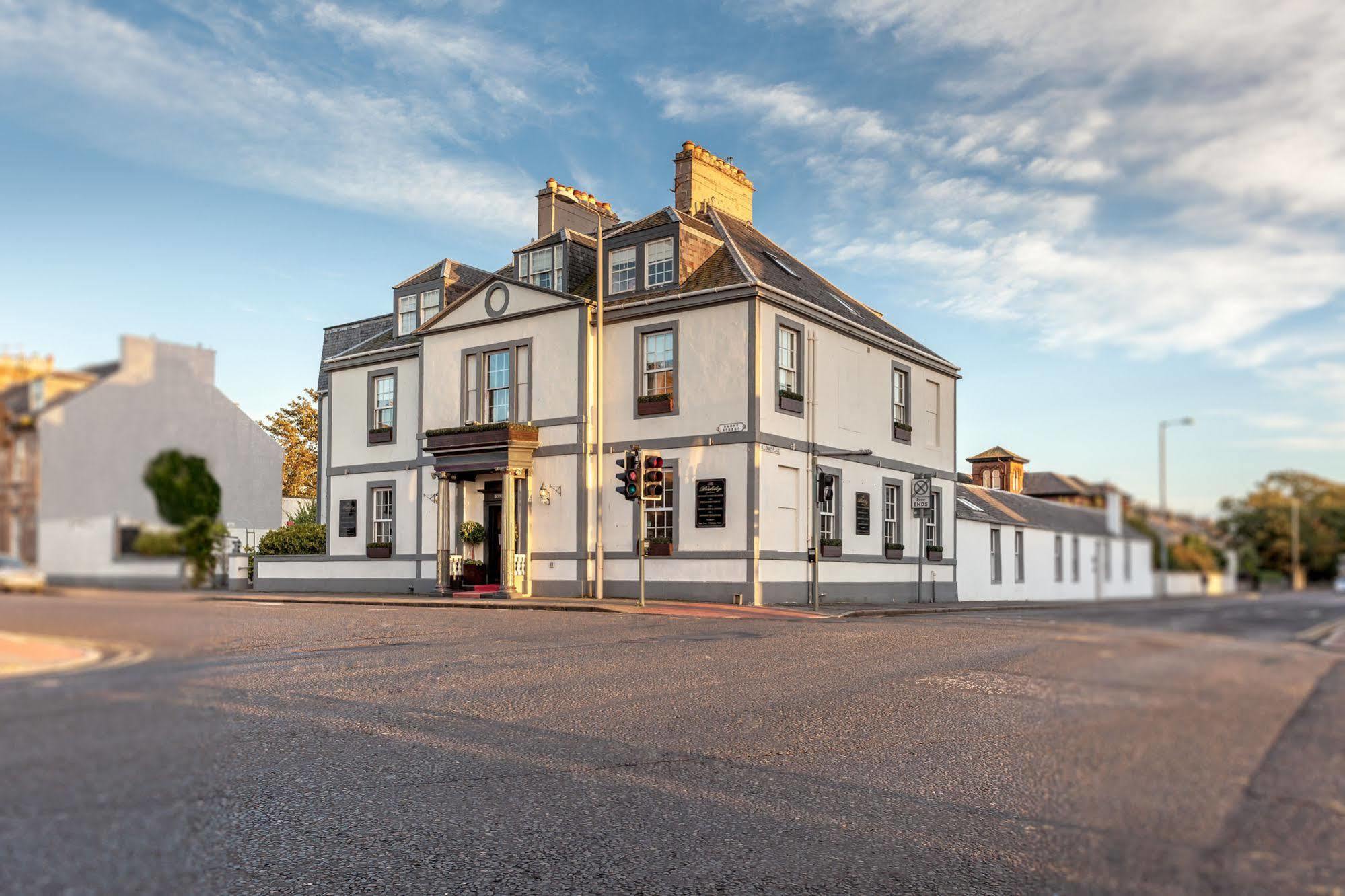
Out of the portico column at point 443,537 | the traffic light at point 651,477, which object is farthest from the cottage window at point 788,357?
the portico column at point 443,537

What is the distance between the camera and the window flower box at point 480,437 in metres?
25.5

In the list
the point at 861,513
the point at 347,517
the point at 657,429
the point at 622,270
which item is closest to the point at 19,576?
the point at 657,429

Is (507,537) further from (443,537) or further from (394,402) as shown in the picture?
(394,402)

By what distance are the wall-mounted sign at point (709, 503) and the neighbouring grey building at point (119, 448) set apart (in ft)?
72.8

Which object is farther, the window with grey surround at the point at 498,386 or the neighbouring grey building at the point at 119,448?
the window with grey surround at the point at 498,386

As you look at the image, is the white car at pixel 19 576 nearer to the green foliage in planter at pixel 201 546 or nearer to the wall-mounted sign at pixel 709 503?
the green foliage in planter at pixel 201 546

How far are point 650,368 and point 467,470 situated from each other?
220 inches

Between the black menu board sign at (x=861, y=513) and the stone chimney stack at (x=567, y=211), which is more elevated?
the stone chimney stack at (x=567, y=211)

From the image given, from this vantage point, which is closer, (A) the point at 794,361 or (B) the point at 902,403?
(A) the point at 794,361

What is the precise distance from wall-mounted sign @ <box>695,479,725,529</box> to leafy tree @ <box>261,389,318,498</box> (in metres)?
19.9

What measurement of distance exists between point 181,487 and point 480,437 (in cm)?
2493

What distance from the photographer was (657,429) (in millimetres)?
24688

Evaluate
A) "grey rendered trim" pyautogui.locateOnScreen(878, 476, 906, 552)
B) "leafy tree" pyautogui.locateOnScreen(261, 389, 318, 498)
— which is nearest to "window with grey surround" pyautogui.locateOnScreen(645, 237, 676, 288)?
"grey rendered trim" pyautogui.locateOnScreen(878, 476, 906, 552)

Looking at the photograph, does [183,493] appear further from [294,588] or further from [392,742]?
[294,588]
